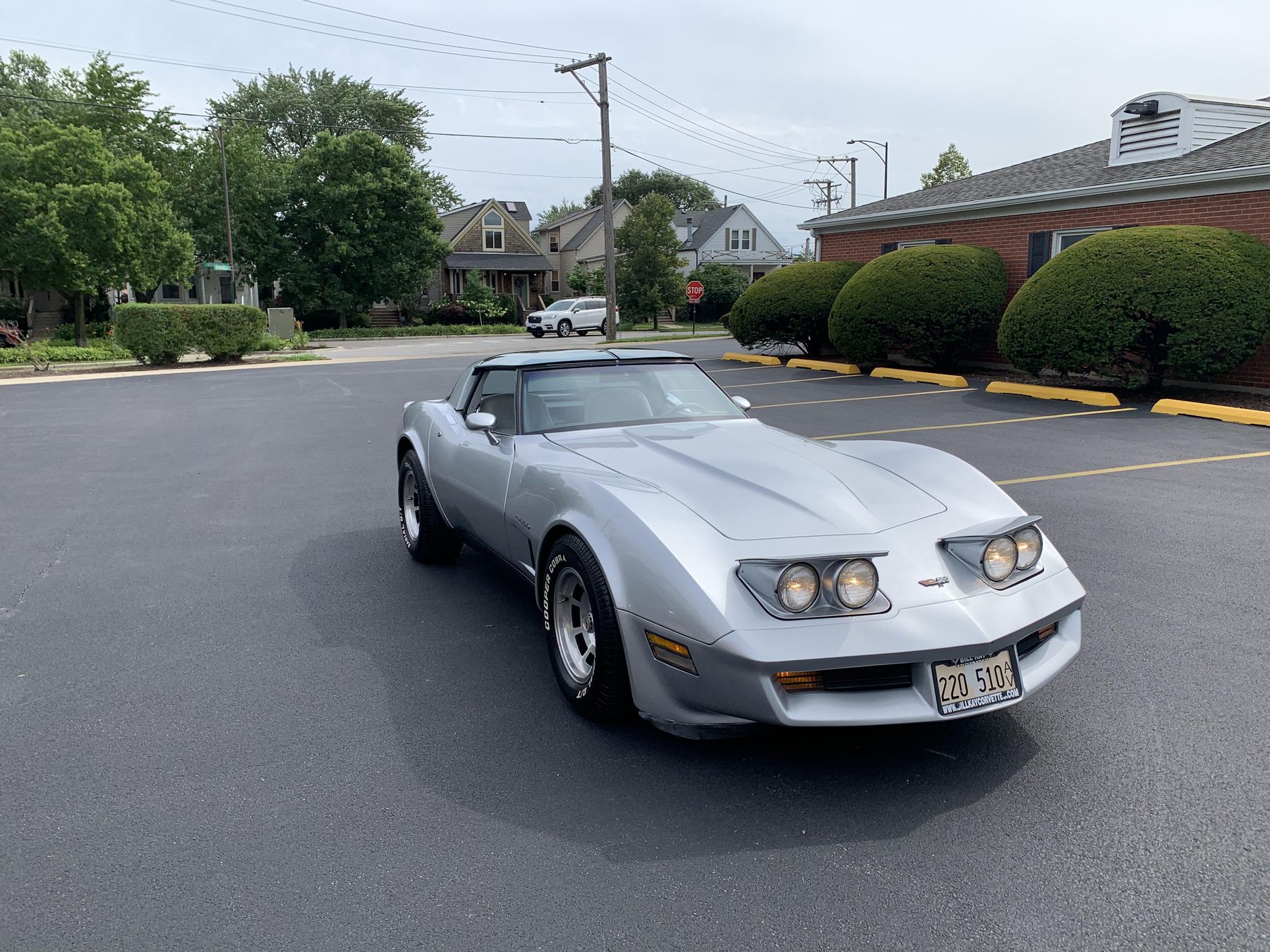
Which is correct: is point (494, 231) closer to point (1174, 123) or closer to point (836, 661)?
point (1174, 123)

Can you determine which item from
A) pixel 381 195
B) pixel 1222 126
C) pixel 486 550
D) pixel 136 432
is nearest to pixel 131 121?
pixel 381 195

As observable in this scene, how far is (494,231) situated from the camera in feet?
190

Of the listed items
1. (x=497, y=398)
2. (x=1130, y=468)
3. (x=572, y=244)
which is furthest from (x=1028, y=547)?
(x=572, y=244)

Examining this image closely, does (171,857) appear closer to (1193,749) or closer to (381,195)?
(1193,749)

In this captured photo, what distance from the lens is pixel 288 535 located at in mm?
6980

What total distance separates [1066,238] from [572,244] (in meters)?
50.0

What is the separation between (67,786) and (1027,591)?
3.50 meters

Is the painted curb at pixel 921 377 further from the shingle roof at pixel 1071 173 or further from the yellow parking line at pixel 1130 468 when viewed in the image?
the yellow parking line at pixel 1130 468

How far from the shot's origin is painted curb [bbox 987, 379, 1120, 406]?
13672 mm

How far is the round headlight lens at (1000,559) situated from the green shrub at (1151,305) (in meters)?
11.9

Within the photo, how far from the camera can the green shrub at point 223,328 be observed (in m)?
23.9

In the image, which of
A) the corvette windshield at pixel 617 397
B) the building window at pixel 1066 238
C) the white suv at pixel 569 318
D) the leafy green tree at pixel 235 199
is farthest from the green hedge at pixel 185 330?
the leafy green tree at pixel 235 199

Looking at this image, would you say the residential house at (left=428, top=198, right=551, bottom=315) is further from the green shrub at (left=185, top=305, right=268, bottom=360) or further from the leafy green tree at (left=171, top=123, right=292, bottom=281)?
the green shrub at (left=185, top=305, right=268, bottom=360)

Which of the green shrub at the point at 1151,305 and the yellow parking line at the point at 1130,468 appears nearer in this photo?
the yellow parking line at the point at 1130,468
